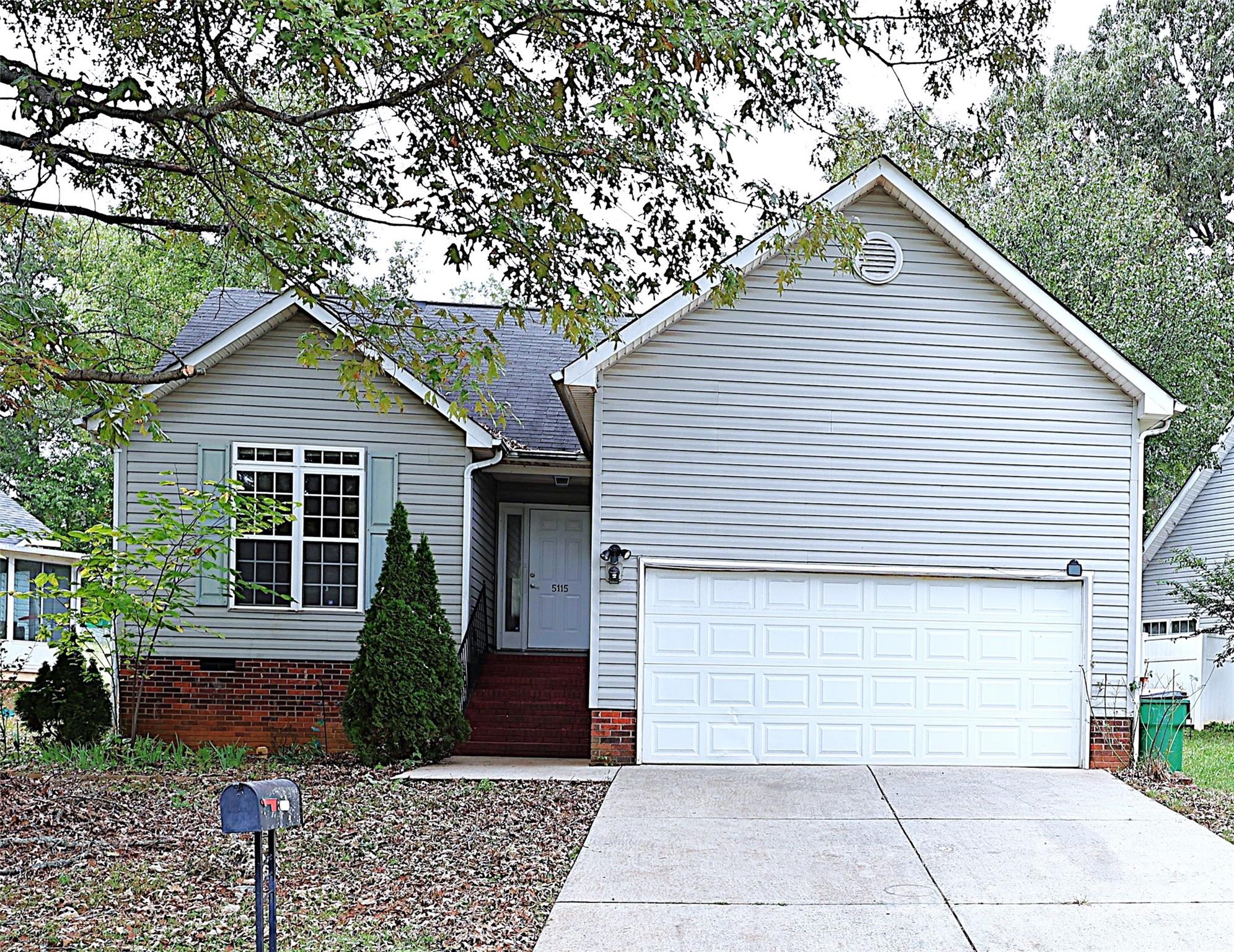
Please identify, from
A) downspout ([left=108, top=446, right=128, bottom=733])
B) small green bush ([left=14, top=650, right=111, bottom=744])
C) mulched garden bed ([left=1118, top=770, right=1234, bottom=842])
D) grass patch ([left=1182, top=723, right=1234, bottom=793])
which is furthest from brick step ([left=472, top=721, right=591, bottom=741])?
grass patch ([left=1182, top=723, right=1234, bottom=793])

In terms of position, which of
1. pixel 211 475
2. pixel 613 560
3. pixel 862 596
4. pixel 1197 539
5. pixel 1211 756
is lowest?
pixel 1211 756

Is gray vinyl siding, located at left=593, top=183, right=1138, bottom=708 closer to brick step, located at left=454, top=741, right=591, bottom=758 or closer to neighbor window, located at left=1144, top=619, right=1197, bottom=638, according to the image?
brick step, located at left=454, top=741, right=591, bottom=758

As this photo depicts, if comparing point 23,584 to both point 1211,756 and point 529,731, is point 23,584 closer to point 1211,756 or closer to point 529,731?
point 529,731

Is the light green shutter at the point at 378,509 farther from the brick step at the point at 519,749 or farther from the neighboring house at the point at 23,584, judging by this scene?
the neighboring house at the point at 23,584

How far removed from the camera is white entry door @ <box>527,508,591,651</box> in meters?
16.3

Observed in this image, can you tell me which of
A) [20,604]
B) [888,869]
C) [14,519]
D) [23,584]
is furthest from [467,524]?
[20,604]

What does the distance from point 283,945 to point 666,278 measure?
5.03 m

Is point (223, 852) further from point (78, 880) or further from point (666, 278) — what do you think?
point (666, 278)

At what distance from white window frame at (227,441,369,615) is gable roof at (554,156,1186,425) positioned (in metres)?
2.97

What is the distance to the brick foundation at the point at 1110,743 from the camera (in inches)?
487

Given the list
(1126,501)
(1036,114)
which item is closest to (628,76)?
(1126,501)

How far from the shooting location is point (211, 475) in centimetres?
1341

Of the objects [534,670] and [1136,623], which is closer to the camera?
[1136,623]

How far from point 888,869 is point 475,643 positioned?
279 inches
